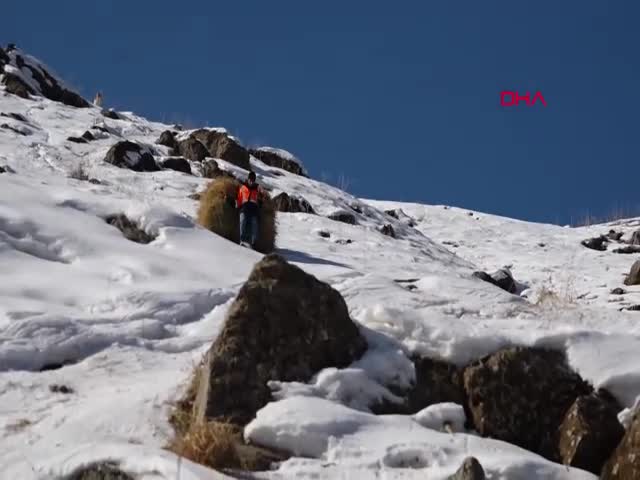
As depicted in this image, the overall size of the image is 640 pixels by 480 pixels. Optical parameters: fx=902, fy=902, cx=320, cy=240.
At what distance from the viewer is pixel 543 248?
24.3 m

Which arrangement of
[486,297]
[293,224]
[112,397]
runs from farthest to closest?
[293,224]
[486,297]
[112,397]

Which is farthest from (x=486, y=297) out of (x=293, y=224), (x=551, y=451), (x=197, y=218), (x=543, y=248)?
(x=543, y=248)

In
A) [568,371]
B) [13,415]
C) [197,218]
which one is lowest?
[13,415]

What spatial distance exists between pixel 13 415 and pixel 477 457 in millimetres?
Result: 2734

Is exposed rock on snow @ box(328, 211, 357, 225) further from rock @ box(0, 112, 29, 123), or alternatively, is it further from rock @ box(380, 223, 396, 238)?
rock @ box(0, 112, 29, 123)

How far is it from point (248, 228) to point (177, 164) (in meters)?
7.62

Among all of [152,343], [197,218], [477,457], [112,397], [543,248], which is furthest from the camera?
[543,248]

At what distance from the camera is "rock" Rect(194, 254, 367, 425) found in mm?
5215

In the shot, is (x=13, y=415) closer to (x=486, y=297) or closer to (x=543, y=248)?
(x=486, y=297)

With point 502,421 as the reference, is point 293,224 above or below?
above

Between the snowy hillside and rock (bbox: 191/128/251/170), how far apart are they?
850 centimetres

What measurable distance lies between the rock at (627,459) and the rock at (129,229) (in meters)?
6.24

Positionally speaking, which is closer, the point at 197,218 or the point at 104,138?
the point at 197,218

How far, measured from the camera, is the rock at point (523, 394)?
209 inches
